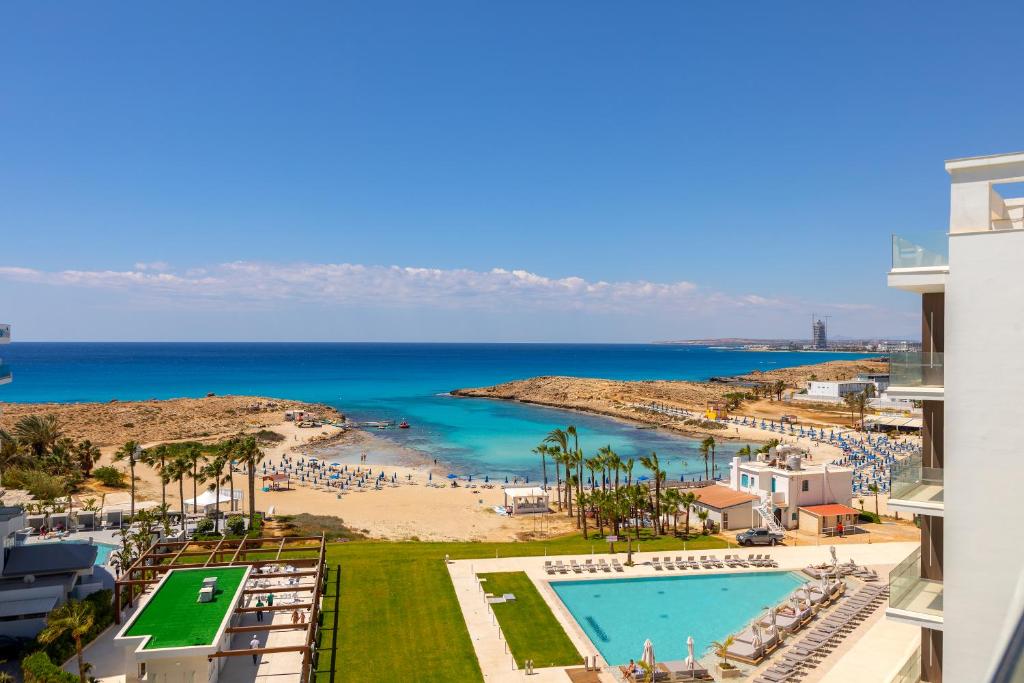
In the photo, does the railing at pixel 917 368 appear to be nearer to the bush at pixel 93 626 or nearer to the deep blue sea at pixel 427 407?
the bush at pixel 93 626

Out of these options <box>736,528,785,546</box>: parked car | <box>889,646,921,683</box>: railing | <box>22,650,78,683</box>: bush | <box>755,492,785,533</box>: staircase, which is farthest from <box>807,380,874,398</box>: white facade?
<box>22,650,78,683</box>: bush

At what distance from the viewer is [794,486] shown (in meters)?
40.4

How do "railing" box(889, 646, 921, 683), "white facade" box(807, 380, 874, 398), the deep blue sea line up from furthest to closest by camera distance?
"white facade" box(807, 380, 874, 398) → the deep blue sea → "railing" box(889, 646, 921, 683)

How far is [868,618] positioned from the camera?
83.9 ft

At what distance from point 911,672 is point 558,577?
61.6 feet

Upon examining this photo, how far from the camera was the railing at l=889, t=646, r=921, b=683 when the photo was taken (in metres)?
13.6

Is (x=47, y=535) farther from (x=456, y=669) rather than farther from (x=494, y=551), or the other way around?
(x=456, y=669)

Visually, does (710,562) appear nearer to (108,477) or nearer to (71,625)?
(71,625)

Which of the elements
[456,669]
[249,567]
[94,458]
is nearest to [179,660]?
[249,567]

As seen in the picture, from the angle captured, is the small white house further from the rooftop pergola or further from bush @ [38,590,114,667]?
bush @ [38,590,114,667]

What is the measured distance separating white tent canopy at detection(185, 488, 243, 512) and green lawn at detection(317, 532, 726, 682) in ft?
40.7

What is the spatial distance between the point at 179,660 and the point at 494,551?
18.3 m


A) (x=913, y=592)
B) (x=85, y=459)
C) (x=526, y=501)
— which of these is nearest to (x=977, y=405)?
(x=913, y=592)

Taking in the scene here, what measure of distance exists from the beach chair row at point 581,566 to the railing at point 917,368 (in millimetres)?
22326
